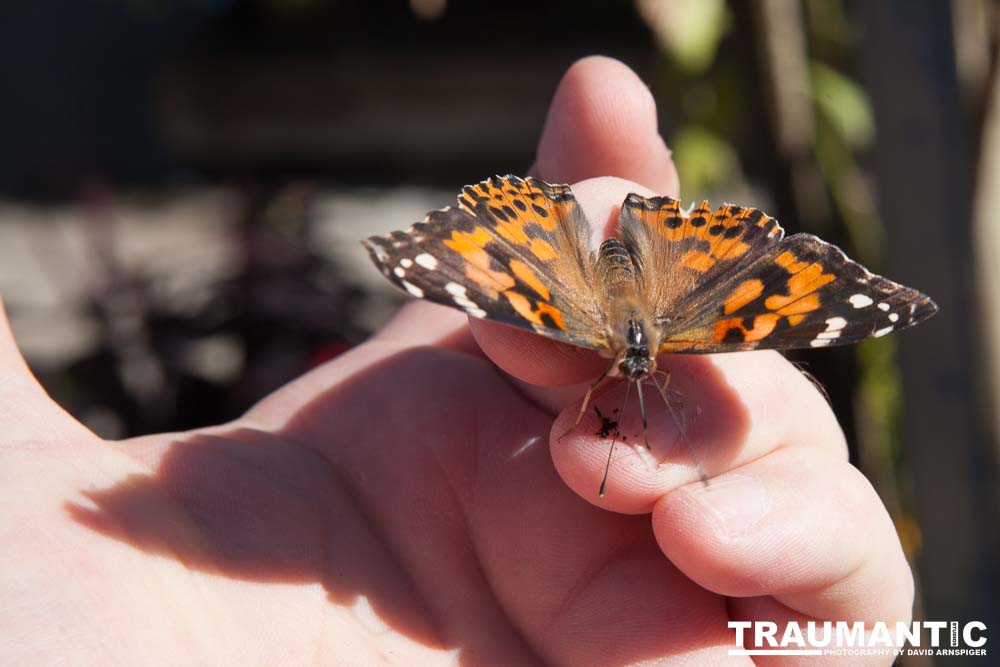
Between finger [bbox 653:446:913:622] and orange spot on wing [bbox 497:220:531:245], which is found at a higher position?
orange spot on wing [bbox 497:220:531:245]

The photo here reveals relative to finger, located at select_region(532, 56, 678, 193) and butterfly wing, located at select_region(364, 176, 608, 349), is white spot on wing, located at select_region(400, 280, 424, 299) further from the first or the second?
finger, located at select_region(532, 56, 678, 193)

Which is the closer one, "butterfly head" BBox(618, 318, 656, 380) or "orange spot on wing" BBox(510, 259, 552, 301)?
"butterfly head" BBox(618, 318, 656, 380)

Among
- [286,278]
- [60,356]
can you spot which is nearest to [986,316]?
[286,278]

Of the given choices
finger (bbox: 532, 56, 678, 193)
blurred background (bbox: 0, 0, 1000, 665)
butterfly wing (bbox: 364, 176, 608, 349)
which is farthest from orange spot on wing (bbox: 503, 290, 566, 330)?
blurred background (bbox: 0, 0, 1000, 665)

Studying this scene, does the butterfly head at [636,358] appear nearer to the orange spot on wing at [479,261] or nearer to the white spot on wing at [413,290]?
the orange spot on wing at [479,261]

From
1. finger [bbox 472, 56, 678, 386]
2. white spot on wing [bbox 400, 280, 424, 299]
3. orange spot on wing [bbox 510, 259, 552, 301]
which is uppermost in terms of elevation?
finger [bbox 472, 56, 678, 386]

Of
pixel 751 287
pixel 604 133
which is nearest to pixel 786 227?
pixel 604 133

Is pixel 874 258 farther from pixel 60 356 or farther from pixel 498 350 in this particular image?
pixel 60 356
